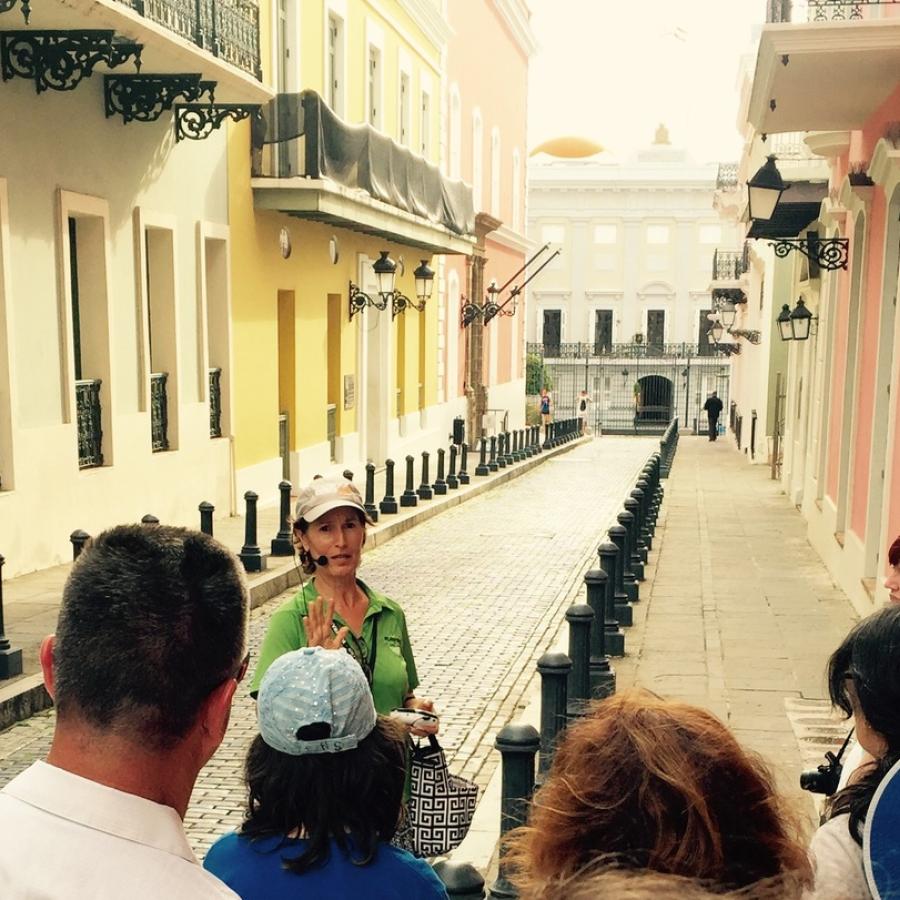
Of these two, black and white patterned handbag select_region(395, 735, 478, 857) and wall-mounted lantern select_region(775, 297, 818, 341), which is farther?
wall-mounted lantern select_region(775, 297, 818, 341)

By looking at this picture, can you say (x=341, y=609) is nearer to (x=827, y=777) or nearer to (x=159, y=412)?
(x=827, y=777)

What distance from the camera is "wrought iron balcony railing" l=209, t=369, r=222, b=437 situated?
15.1 m

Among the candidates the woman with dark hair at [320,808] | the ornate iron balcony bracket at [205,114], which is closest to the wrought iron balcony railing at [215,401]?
the ornate iron balcony bracket at [205,114]

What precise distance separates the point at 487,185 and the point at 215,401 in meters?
21.8

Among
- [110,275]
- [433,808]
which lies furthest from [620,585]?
[433,808]

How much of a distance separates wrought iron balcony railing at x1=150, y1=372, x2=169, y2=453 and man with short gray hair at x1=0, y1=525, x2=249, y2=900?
460 inches

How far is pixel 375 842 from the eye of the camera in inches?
90.4

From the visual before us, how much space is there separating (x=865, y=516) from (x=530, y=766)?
6795mm

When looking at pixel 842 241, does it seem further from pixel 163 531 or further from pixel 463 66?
pixel 463 66

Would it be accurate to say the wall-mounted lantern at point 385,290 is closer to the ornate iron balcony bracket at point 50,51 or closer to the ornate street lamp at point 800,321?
the ornate street lamp at point 800,321

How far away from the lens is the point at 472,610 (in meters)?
10.8

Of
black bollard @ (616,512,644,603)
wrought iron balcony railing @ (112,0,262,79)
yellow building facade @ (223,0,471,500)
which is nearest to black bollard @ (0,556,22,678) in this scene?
black bollard @ (616,512,644,603)

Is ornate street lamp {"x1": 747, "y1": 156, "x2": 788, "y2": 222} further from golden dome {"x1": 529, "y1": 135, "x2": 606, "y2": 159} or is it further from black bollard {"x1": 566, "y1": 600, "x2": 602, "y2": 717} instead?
golden dome {"x1": 529, "y1": 135, "x2": 606, "y2": 159}

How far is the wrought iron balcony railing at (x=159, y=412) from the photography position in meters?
13.4
